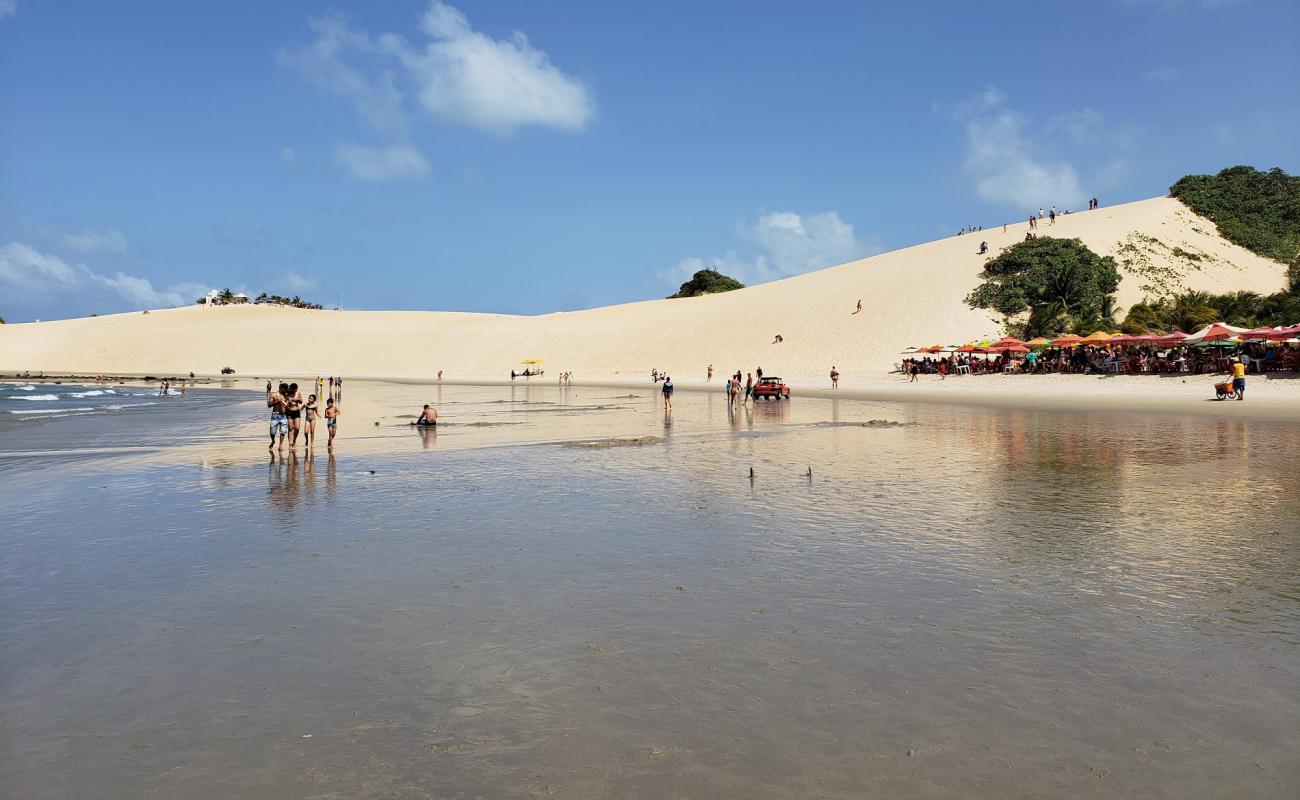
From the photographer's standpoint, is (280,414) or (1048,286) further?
(1048,286)

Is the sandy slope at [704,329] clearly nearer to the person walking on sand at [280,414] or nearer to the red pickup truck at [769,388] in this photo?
the red pickup truck at [769,388]

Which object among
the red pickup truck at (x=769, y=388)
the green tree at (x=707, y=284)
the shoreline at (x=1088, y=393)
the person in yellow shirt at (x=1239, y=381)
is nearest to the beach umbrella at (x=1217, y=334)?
the shoreline at (x=1088, y=393)

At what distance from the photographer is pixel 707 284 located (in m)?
139

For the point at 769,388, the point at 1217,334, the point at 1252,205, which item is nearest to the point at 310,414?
the point at 769,388

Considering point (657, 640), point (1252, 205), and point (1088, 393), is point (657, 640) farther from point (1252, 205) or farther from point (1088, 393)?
point (1252, 205)

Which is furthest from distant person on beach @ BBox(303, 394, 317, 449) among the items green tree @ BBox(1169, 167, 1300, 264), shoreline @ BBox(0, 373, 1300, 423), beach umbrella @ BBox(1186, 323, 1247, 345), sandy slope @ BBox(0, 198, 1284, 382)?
green tree @ BBox(1169, 167, 1300, 264)

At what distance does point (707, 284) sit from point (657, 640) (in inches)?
5323

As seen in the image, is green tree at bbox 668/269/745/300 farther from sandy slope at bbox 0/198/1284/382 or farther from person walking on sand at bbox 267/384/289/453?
person walking on sand at bbox 267/384/289/453

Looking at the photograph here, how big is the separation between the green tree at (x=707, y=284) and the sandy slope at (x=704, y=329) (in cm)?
2112

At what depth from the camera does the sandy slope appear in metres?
73.9

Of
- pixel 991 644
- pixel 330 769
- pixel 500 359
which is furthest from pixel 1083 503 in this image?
pixel 500 359

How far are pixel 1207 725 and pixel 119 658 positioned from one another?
273 inches

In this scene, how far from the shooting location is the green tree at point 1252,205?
8762 cm

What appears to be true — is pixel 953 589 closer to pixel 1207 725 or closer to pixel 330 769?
pixel 1207 725
